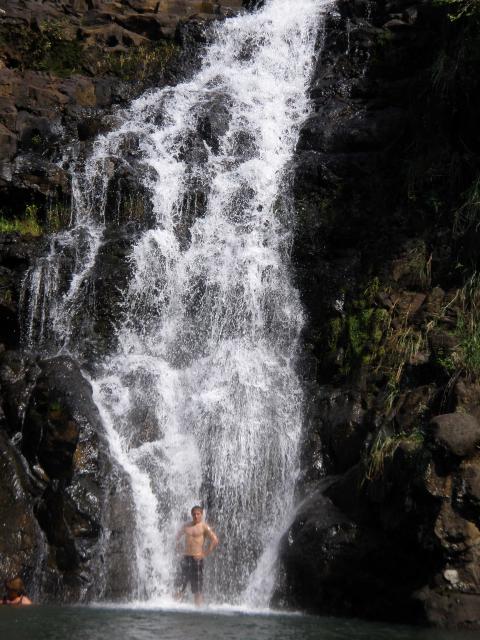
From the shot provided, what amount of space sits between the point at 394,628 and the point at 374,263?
251 inches

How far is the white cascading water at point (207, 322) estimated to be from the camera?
1078cm

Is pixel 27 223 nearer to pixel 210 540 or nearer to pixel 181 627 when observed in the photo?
pixel 210 540

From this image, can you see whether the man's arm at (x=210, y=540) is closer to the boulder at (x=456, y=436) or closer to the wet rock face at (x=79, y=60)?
the boulder at (x=456, y=436)

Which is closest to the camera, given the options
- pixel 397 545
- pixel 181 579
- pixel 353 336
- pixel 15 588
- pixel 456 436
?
pixel 456 436

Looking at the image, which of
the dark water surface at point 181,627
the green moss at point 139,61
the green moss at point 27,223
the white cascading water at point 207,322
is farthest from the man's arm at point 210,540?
the green moss at point 139,61

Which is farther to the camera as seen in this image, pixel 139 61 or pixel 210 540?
pixel 139 61

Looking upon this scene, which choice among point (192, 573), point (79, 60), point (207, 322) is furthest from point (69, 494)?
point (79, 60)

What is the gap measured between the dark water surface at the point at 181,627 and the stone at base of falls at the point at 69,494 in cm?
86

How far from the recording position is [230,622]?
830cm

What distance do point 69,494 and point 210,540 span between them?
79.8 inches

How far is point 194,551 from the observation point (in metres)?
9.94

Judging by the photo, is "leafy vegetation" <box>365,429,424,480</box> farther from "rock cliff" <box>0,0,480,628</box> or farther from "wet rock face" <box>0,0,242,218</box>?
"wet rock face" <box>0,0,242,218</box>

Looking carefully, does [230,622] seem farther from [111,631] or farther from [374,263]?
[374,263]

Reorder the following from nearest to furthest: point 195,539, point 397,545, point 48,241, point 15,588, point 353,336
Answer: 1. point 397,545
2. point 15,588
3. point 195,539
4. point 353,336
5. point 48,241
